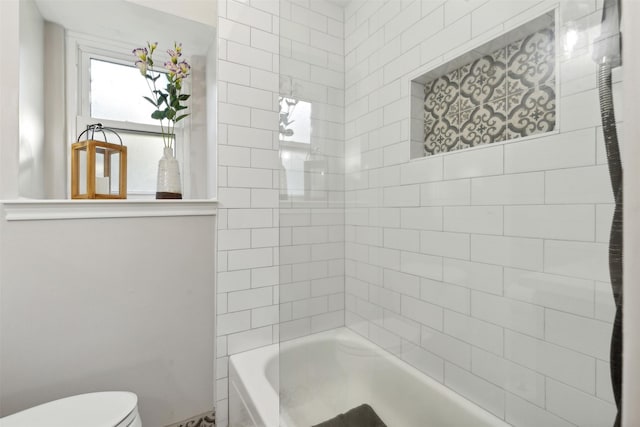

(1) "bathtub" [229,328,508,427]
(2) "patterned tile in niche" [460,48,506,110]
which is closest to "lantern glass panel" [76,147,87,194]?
(1) "bathtub" [229,328,508,427]

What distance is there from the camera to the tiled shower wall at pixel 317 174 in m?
0.87

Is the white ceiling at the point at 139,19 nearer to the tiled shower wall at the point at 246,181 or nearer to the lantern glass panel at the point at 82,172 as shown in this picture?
the tiled shower wall at the point at 246,181

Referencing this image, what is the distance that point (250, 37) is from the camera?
1.35 m

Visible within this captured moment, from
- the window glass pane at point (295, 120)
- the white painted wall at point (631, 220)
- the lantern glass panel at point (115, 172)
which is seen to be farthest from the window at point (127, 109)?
the white painted wall at point (631, 220)

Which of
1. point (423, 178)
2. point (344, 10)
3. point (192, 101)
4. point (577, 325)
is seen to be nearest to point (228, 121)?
point (192, 101)

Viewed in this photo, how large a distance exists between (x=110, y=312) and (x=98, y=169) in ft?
2.12

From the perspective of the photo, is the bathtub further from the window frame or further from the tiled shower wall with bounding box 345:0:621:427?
the window frame

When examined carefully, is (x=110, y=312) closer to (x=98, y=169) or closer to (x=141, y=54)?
(x=98, y=169)

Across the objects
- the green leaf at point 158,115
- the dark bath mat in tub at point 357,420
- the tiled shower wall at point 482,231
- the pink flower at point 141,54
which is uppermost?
the pink flower at point 141,54

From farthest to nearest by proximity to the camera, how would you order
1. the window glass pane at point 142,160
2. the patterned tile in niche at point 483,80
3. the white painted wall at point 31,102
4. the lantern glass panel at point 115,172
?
the window glass pane at point 142,160 < the lantern glass panel at point 115,172 < the white painted wall at point 31,102 < the patterned tile in niche at point 483,80

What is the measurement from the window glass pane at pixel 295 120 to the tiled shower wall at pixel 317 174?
0.02 metres

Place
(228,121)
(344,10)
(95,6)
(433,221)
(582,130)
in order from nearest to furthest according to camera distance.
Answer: (582,130), (433,221), (344,10), (95,6), (228,121)

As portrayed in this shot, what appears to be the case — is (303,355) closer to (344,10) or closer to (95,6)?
(344,10)

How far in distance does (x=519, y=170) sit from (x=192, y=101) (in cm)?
148
